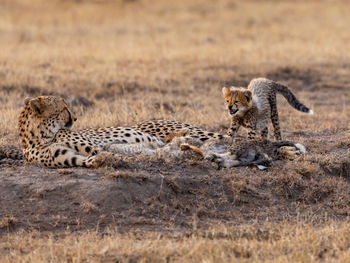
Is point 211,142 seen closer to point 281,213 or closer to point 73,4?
point 281,213

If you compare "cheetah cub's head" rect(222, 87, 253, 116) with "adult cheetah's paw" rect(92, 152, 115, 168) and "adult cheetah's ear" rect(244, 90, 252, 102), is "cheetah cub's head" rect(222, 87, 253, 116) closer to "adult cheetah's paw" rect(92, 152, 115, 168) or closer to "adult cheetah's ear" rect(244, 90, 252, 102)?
"adult cheetah's ear" rect(244, 90, 252, 102)

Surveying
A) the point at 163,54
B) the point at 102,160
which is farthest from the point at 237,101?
the point at 163,54

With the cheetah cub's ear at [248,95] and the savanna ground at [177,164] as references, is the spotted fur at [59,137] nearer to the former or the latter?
the savanna ground at [177,164]

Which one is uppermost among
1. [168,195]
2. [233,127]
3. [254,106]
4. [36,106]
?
[36,106]

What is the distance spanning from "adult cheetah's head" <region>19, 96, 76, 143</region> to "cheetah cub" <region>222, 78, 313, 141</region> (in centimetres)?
164

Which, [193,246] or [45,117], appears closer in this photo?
[193,246]

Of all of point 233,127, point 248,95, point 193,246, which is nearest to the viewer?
point 193,246

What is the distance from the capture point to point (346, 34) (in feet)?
51.4

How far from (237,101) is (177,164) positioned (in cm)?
133

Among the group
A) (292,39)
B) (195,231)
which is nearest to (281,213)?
(195,231)

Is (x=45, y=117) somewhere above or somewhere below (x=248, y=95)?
below

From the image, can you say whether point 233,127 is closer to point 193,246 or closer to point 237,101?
point 237,101

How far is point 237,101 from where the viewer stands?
654 cm

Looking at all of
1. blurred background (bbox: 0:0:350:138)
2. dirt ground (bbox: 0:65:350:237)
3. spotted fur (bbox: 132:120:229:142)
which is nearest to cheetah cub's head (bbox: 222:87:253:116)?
spotted fur (bbox: 132:120:229:142)
